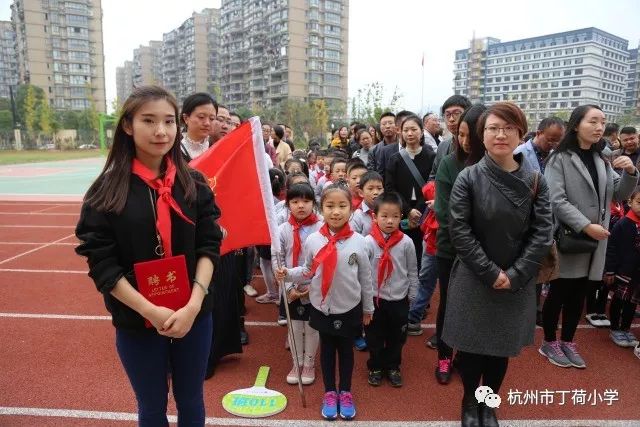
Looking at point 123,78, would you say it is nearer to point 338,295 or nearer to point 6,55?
point 6,55

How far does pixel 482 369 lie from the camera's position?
269 cm

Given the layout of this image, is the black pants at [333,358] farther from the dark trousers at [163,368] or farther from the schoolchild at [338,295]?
the dark trousers at [163,368]

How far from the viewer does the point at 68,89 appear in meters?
65.2

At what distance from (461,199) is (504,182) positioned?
24cm

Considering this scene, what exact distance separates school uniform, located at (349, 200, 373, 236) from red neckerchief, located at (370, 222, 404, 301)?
0.46m

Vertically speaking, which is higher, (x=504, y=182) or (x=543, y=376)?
(x=504, y=182)

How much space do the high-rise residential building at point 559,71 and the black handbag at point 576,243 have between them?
66419mm

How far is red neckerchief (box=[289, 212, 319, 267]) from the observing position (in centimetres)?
339

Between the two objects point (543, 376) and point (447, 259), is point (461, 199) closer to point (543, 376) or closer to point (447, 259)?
point (447, 259)

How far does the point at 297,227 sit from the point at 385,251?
0.72 m

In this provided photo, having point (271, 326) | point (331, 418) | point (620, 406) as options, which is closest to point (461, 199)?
point (331, 418)

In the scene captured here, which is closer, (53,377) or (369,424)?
(369,424)

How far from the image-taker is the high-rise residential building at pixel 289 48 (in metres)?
63.4

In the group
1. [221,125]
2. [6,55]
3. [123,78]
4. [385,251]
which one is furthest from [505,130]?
[123,78]
